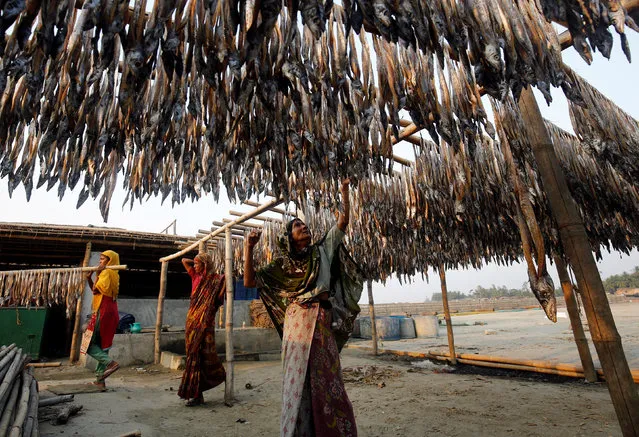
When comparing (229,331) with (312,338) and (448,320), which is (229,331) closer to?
(312,338)

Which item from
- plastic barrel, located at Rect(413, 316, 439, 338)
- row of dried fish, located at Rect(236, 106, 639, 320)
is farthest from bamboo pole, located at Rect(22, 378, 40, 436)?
plastic barrel, located at Rect(413, 316, 439, 338)

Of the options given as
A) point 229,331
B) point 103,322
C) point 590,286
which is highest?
point 103,322

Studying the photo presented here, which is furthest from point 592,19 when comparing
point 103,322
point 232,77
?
point 103,322

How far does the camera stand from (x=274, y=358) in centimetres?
981

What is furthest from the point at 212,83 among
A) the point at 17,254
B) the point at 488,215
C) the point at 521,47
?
the point at 17,254

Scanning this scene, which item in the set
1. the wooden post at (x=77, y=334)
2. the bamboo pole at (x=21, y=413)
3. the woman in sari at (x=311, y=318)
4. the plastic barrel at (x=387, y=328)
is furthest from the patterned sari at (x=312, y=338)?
the plastic barrel at (x=387, y=328)

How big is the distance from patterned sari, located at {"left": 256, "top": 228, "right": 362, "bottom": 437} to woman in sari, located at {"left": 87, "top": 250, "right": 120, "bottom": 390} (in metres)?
3.84

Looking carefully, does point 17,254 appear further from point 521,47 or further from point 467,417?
point 521,47

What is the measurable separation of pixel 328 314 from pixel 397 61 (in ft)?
7.01

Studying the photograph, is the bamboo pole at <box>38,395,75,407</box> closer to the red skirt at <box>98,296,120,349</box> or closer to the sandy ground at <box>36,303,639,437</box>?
the sandy ground at <box>36,303,639,437</box>

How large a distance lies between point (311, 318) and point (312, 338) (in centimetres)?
17

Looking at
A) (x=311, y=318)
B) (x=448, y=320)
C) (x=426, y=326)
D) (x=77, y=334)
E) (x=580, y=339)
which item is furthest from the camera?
(x=426, y=326)

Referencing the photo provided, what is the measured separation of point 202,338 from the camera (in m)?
5.05

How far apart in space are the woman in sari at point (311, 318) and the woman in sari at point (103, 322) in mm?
3741
